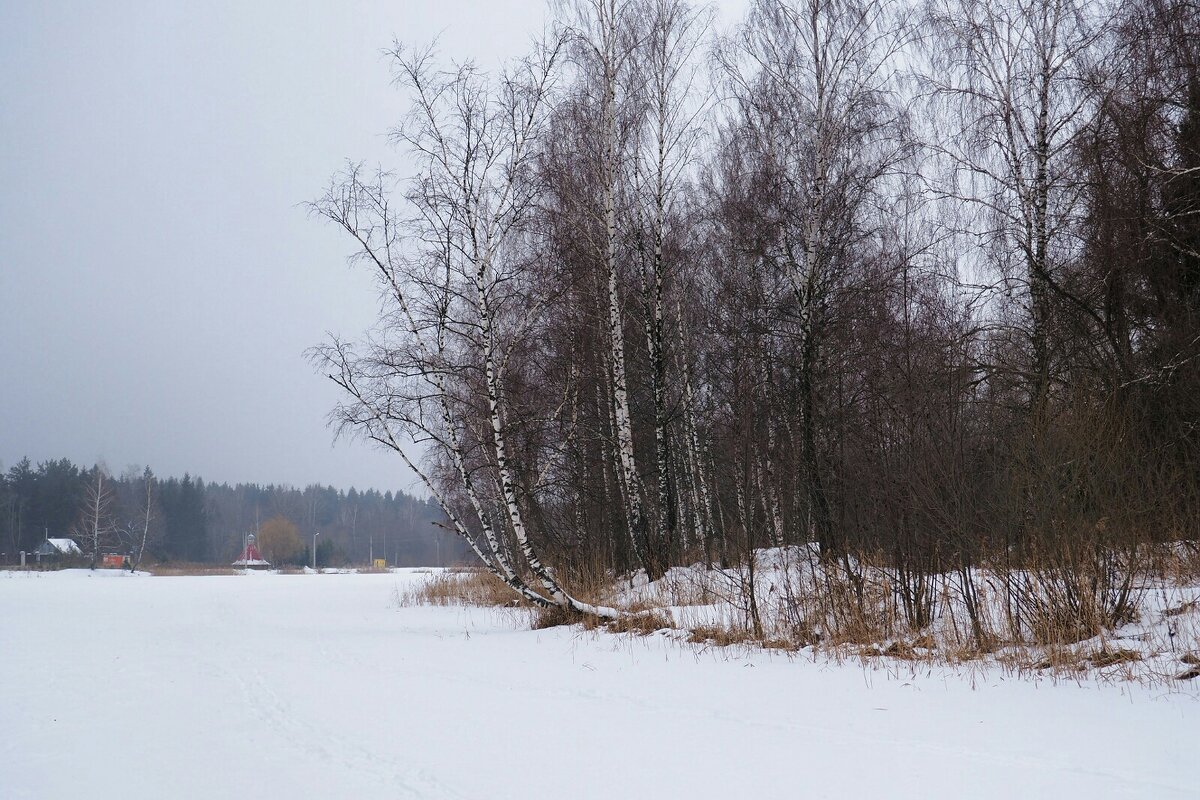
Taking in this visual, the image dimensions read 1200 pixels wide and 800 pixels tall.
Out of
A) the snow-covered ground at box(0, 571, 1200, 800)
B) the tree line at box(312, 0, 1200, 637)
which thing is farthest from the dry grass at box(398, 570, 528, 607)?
the snow-covered ground at box(0, 571, 1200, 800)

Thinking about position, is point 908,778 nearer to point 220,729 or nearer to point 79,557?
point 220,729

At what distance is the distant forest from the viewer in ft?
281

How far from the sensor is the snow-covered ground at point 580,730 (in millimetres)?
4199

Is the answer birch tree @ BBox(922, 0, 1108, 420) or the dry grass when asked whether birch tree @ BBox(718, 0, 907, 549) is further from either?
the dry grass

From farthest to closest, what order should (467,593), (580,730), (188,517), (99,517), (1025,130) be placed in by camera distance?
(188,517) < (99,517) < (467,593) < (1025,130) < (580,730)

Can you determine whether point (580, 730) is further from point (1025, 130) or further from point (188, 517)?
point (188, 517)

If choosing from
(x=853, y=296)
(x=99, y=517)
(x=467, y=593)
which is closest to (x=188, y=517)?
(x=99, y=517)

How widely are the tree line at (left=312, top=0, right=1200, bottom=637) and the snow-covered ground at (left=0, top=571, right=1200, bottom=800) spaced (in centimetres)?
174

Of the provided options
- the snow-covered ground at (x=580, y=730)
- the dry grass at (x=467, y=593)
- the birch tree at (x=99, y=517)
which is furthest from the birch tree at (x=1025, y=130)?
the birch tree at (x=99, y=517)

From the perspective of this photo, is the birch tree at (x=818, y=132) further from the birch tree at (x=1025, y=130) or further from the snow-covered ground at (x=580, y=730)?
the snow-covered ground at (x=580, y=730)

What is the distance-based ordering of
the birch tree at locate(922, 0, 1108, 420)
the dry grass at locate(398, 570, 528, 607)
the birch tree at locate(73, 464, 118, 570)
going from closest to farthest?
the birch tree at locate(922, 0, 1108, 420) → the dry grass at locate(398, 570, 528, 607) → the birch tree at locate(73, 464, 118, 570)

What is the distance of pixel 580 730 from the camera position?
560 cm

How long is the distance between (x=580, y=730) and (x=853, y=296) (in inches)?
375

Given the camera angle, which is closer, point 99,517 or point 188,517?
point 99,517
